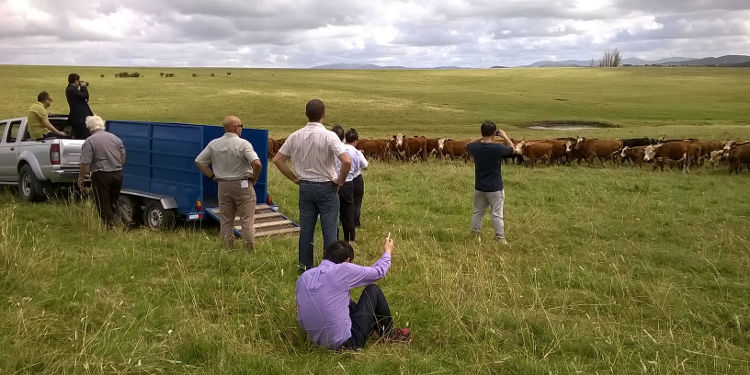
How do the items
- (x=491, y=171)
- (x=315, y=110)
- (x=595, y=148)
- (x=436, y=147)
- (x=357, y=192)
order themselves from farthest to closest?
1. (x=436, y=147)
2. (x=595, y=148)
3. (x=357, y=192)
4. (x=491, y=171)
5. (x=315, y=110)

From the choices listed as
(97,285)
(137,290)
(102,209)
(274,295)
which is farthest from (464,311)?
(102,209)

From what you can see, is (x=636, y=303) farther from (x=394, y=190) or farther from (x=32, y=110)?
(x=32, y=110)

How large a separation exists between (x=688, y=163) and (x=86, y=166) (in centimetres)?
1768

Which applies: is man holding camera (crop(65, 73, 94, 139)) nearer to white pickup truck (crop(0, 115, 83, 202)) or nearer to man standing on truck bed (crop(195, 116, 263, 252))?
white pickup truck (crop(0, 115, 83, 202))

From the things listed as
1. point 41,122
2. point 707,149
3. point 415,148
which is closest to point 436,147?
point 415,148

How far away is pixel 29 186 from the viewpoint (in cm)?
1054

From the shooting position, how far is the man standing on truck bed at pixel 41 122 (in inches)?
407

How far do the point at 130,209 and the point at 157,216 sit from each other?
0.71 meters

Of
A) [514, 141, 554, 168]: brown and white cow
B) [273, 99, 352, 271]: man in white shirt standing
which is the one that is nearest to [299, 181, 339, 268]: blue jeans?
[273, 99, 352, 271]: man in white shirt standing

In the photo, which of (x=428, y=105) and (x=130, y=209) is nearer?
(x=130, y=209)

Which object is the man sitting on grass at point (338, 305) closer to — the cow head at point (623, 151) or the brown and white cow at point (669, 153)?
the brown and white cow at point (669, 153)

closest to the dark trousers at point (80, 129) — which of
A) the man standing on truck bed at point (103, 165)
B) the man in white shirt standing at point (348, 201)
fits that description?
the man standing on truck bed at point (103, 165)

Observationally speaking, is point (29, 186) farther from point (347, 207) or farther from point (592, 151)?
point (592, 151)

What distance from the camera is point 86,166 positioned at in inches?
325
